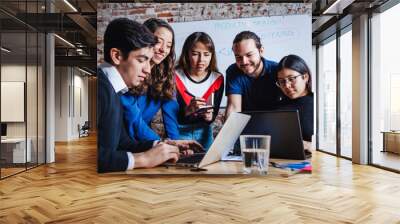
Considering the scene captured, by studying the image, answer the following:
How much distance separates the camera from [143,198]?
3715 millimetres

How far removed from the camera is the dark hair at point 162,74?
5.00 metres

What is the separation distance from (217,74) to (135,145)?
1.44 meters

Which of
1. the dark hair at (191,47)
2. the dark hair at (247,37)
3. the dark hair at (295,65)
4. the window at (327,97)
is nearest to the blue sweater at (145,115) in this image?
the dark hair at (191,47)

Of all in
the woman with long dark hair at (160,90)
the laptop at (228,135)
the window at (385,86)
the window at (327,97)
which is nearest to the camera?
the laptop at (228,135)

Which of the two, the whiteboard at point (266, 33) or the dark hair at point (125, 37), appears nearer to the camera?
the dark hair at point (125, 37)

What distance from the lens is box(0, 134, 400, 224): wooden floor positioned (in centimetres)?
300

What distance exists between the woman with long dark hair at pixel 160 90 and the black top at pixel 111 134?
150mm

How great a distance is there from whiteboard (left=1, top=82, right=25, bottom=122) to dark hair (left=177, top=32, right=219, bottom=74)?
2415 millimetres

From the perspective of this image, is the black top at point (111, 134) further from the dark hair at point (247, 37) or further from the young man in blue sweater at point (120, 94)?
the dark hair at point (247, 37)

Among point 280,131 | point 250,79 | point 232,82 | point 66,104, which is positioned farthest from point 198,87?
point 66,104

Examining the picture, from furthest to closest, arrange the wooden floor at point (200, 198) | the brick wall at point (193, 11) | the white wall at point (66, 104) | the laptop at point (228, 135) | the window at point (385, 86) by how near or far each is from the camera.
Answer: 1. the white wall at point (66, 104)
2. the window at point (385, 86)
3. the brick wall at point (193, 11)
4. the wooden floor at point (200, 198)
5. the laptop at point (228, 135)

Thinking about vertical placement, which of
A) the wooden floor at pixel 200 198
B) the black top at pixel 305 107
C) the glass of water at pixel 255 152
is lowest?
the wooden floor at pixel 200 198

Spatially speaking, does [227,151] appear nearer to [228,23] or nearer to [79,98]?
[228,23]

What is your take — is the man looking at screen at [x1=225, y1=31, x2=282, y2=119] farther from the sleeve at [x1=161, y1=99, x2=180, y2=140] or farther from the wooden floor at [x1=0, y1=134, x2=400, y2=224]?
the wooden floor at [x1=0, y1=134, x2=400, y2=224]
